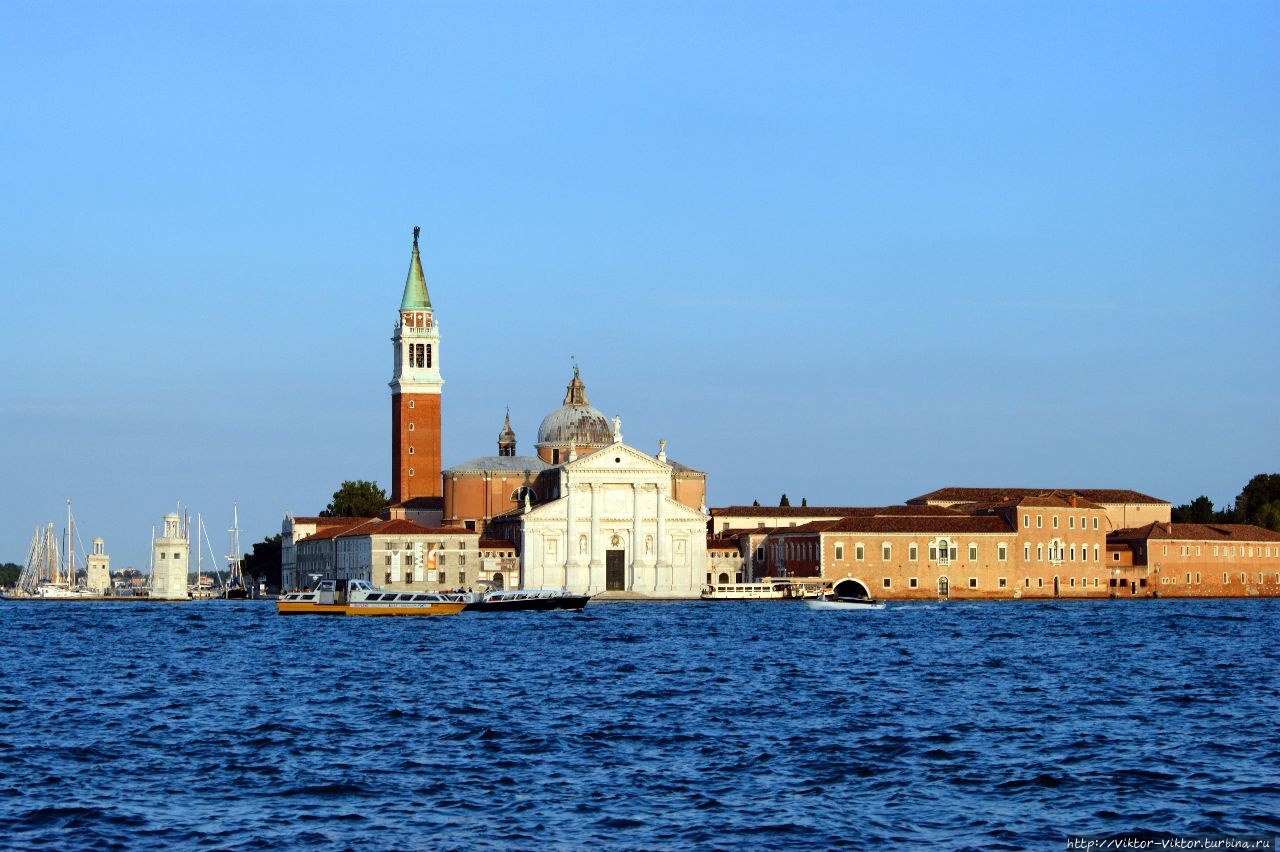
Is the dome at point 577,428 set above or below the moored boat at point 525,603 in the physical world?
above

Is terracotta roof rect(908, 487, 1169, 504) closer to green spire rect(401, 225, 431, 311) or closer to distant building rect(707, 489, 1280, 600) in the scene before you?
distant building rect(707, 489, 1280, 600)

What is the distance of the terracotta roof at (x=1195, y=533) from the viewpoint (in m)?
96.2

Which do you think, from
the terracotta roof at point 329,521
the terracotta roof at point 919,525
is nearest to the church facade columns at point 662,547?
the terracotta roof at point 919,525

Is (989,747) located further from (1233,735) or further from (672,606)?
(672,606)

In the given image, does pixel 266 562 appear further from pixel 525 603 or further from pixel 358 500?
pixel 525 603

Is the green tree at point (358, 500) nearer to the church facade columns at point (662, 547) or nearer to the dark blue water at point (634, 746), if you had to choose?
the church facade columns at point (662, 547)

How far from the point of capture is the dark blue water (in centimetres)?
1847

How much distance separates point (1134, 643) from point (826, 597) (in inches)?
1315

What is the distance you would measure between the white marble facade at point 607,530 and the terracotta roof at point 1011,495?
801 inches

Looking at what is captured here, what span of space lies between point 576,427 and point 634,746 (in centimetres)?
7985

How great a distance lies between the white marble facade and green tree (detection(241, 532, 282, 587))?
105 ft

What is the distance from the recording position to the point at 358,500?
12025 cm

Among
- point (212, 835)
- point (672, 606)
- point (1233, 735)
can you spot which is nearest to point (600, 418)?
point (672, 606)

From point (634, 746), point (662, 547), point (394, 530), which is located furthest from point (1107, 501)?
point (634, 746)
